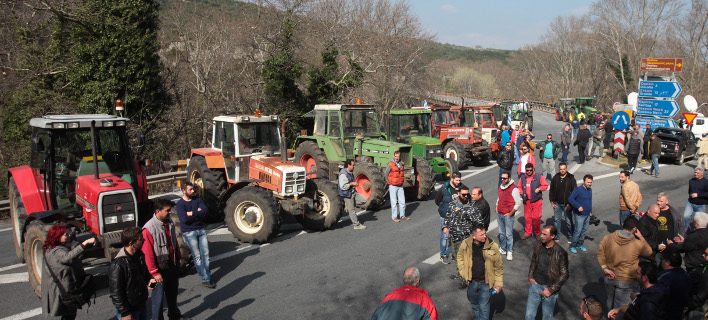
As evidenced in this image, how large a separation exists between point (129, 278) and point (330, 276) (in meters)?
3.28

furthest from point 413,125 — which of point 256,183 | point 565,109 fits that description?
point 565,109

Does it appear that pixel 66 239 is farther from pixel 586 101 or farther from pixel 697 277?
pixel 586 101

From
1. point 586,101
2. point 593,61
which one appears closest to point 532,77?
point 593,61

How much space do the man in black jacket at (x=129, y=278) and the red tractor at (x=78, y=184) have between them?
1.83 metres

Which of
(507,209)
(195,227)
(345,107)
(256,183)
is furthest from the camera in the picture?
(345,107)

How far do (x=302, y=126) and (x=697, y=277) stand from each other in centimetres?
1736

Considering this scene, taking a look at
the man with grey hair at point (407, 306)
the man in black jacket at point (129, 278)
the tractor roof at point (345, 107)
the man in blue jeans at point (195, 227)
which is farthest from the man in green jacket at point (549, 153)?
the man in black jacket at point (129, 278)

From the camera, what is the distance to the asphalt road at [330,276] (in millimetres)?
6066

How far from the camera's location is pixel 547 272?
5215 mm

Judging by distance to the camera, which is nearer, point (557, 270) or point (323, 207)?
point (557, 270)

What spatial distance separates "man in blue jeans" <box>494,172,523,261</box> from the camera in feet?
25.3

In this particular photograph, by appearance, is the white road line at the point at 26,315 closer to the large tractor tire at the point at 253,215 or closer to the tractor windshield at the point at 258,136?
the large tractor tire at the point at 253,215

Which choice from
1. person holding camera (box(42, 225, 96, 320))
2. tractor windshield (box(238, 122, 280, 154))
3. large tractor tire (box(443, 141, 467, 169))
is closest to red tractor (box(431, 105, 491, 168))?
large tractor tire (box(443, 141, 467, 169))

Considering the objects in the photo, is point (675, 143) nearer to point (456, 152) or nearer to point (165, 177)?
point (456, 152)
